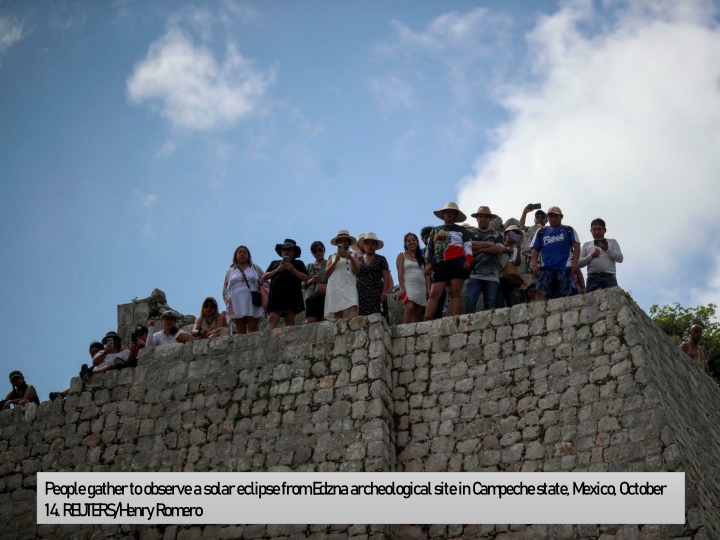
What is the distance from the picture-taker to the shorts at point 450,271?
15625 mm

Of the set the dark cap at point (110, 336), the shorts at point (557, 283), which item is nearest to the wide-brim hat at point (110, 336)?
the dark cap at point (110, 336)

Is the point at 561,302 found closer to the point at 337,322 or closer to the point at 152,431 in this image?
the point at 337,322

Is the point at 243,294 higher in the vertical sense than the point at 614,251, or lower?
lower

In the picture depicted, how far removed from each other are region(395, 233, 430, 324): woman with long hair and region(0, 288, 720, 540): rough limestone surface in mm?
920

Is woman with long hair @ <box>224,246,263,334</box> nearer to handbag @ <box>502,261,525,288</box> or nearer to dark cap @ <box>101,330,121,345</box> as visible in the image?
dark cap @ <box>101,330,121,345</box>

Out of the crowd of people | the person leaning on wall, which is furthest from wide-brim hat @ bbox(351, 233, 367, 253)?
the person leaning on wall

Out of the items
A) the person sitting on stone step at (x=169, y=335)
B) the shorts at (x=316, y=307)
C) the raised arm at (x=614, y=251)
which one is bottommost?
the person sitting on stone step at (x=169, y=335)

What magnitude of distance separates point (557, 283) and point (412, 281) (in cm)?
218

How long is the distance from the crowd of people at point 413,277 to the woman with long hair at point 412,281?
0.05 ft

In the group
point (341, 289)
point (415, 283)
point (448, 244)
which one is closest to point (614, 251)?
point (448, 244)

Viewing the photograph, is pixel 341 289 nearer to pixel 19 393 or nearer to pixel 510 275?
pixel 510 275

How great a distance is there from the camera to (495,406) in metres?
14.2

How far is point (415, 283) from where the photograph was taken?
1634 cm

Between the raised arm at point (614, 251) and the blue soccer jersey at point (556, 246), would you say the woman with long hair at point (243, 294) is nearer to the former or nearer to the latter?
the blue soccer jersey at point (556, 246)
